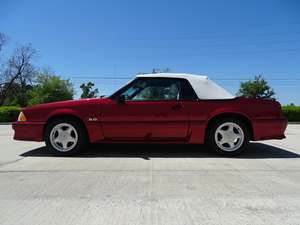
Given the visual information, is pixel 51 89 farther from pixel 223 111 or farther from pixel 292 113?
pixel 223 111

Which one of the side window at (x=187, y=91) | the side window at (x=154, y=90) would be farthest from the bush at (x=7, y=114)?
the side window at (x=187, y=91)

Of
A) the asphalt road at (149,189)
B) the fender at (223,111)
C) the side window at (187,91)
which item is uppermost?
the side window at (187,91)

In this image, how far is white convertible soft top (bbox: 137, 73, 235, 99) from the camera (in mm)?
5793

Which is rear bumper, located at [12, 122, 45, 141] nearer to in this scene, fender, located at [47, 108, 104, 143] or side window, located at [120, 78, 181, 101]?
fender, located at [47, 108, 104, 143]

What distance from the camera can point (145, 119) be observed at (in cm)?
567

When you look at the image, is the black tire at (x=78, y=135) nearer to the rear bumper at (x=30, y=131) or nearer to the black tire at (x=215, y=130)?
the rear bumper at (x=30, y=131)

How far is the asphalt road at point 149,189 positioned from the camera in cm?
286

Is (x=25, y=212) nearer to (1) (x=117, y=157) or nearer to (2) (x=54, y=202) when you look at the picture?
(2) (x=54, y=202)

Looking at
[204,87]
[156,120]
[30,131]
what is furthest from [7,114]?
[204,87]

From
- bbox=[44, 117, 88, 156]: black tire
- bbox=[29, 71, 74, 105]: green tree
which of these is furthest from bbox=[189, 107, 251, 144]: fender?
bbox=[29, 71, 74, 105]: green tree

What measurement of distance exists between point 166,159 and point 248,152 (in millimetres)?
1781

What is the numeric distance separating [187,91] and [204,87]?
1.09 ft

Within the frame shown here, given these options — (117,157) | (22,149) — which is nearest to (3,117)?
(22,149)

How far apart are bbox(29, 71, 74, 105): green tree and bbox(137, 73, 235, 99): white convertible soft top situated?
1665 inches
